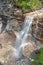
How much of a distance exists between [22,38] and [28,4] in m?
2.17

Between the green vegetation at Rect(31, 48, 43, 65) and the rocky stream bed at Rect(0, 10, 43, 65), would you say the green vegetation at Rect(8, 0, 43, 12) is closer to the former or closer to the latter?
the rocky stream bed at Rect(0, 10, 43, 65)

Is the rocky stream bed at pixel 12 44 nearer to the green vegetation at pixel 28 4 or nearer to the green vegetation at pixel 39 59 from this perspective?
the green vegetation at pixel 39 59

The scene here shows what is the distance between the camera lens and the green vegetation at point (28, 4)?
33.5 feet

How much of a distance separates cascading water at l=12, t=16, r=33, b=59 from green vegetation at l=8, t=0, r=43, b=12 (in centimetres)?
96

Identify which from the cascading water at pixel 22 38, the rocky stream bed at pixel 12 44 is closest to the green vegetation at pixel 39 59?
the rocky stream bed at pixel 12 44

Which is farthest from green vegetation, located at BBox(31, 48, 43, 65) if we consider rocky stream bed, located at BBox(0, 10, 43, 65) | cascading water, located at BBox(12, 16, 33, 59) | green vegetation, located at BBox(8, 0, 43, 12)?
green vegetation, located at BBox(8, 0, 43, 12)

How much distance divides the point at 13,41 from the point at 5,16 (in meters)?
1.28

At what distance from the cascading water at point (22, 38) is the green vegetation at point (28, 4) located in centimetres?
96

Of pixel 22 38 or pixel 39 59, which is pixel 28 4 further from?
pixel 39 59

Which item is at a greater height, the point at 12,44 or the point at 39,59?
the point at 39,59

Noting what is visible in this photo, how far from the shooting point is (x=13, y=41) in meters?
8.77

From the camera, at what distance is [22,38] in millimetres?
8906

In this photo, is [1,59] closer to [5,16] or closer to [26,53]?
[26,53]

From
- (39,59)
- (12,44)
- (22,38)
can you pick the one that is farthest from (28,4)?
(39,59)
